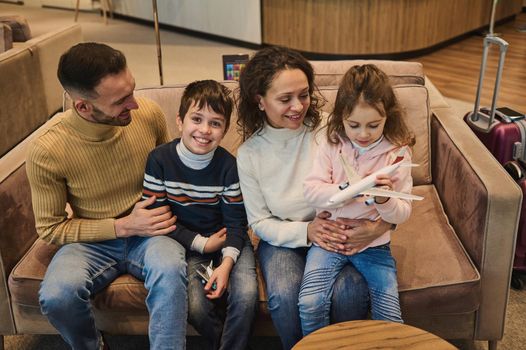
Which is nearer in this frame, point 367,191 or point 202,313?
point 367,191

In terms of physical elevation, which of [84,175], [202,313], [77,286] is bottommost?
[202,313]

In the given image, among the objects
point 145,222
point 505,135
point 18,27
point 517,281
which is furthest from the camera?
point 18,27

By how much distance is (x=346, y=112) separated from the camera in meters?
1.57

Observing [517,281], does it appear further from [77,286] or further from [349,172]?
[77,286]

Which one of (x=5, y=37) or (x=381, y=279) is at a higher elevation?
(x=5, y=37)

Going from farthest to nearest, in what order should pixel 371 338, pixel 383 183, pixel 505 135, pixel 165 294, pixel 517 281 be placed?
pixel 505 135
pixel 517 281
pixel 165 294
pixel 383 183
pixel 371 338

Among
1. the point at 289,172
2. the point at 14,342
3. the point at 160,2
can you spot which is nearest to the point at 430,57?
the point at 160,2

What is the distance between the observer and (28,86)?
3.77 meters

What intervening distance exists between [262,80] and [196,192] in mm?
396

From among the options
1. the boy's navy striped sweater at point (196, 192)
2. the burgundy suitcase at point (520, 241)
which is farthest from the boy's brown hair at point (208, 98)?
the burgundy suitcase at point (520, 241)

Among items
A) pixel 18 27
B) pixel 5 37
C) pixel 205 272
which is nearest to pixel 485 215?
pixel 205 272

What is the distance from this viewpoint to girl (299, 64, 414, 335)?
61.2 inches

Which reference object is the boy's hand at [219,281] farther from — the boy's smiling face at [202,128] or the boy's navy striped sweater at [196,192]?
the boy's smiling face at [202,128]

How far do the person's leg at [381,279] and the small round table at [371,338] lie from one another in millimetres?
203
